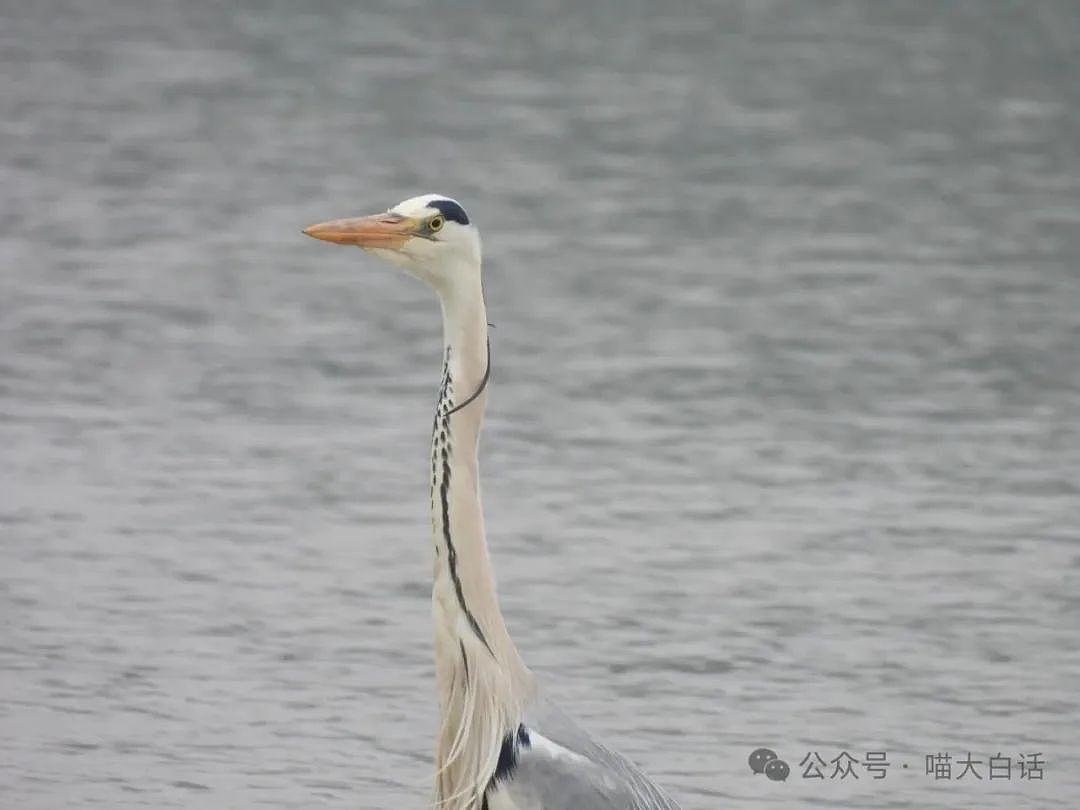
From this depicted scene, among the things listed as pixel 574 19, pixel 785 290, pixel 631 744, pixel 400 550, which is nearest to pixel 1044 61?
pixel 574 19

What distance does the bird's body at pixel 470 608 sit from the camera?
21.5 feet

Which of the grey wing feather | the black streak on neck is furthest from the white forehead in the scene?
the grey wing feather

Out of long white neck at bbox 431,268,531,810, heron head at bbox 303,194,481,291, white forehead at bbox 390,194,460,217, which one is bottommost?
long white neck at bbox 431,268,531,810

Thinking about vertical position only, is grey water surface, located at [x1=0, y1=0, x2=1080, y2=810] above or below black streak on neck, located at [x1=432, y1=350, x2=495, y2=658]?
below

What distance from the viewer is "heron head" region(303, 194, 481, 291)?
21.6 feet

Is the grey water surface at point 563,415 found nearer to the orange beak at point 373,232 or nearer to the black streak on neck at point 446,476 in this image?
the black streak on neck at point 446,476

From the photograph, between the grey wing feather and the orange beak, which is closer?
the grey wing feather

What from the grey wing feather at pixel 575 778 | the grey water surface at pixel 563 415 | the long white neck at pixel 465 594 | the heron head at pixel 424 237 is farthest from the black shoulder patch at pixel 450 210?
the grey water surface at pixel 563 415

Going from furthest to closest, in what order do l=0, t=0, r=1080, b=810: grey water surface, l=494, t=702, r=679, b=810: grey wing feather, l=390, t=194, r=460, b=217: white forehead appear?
l=0, t=0, r=1080, b=810: grey water surface, l=390, t=194, r=460, b=217: white forehead, l=494, t=702, r=679, b=810: grey wing feather

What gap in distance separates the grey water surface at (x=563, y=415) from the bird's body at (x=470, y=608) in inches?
64.5

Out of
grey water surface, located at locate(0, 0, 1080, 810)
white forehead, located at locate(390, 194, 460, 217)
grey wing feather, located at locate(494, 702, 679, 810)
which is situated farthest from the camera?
grey water surface, located at locate(0, 0, 1080, 810)

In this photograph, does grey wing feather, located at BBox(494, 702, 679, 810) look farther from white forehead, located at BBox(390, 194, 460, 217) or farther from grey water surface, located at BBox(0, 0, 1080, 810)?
grey water surface, located at BBox(0, 0, 1080, 810)

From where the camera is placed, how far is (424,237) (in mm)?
6590

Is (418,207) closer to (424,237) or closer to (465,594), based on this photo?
(424,237)
